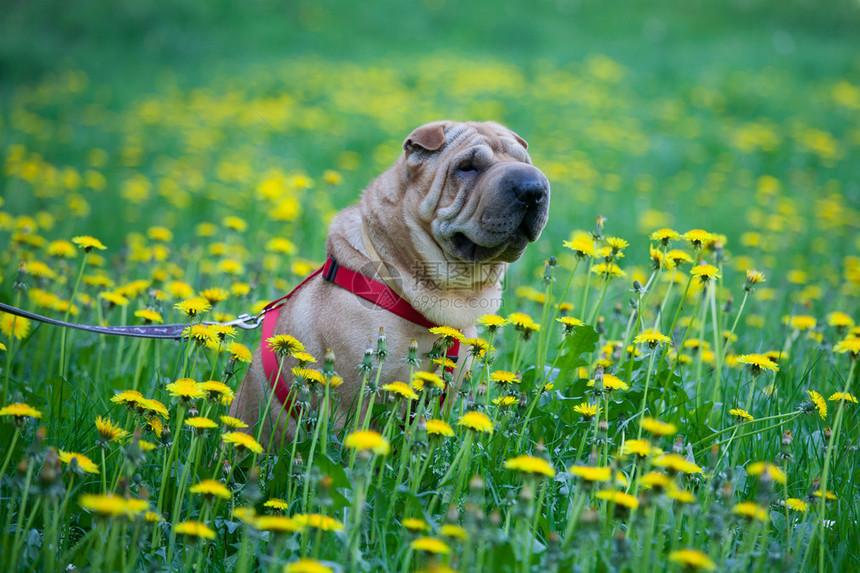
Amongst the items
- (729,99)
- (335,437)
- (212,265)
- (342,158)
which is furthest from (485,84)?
(335,437)

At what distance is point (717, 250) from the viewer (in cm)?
287

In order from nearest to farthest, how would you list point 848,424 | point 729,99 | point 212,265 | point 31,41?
point 848,424
point 212,265
point 729,99
point 31,41

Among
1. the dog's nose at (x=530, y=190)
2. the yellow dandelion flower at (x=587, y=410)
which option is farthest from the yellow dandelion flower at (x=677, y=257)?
the yellow dandelion flower at (x=587, y=410)

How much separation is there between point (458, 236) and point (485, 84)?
9.80 metres

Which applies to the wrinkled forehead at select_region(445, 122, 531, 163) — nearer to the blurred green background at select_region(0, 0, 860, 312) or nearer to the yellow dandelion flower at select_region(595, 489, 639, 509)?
the blurred green background at select_region(0, 0, 860, 312)

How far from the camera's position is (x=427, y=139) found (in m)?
2.80

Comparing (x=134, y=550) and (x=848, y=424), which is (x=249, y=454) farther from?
(x=848, y=424)

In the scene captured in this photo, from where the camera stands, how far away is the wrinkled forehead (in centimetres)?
284

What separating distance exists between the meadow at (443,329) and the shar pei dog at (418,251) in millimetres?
122

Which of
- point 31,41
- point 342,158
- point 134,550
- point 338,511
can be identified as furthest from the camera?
point 31,41

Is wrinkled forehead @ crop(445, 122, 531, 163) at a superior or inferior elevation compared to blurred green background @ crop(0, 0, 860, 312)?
inferior

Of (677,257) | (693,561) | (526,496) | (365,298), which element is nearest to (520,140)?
(677,257)

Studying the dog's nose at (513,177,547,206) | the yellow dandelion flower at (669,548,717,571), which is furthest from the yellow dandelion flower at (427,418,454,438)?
the dog's nose at (513,177,547,206)

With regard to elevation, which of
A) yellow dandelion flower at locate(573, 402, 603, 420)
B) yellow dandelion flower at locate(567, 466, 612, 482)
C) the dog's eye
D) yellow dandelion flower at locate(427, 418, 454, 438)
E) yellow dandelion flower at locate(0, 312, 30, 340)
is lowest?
yellow dandelion flower at locate(0, 312, 30, 340)
